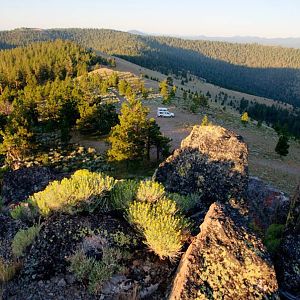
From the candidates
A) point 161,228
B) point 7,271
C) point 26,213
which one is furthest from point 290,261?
point 26,213

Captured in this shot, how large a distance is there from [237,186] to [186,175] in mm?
1402

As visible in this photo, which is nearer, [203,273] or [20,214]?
[203,273]

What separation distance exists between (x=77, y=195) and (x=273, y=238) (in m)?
4.67

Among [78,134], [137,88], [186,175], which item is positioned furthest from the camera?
[137,88]

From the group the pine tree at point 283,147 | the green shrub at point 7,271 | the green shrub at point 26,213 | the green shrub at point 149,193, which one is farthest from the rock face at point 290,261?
the pine tree at point 283,147

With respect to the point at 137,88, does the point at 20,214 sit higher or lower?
higher

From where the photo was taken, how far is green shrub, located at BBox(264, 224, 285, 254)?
6.94 meters

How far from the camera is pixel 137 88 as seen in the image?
67.5 m

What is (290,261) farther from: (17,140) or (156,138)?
(17,140)

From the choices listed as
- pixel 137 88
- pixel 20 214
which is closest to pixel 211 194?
pixel 20 214

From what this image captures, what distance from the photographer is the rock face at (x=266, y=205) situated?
11.2m

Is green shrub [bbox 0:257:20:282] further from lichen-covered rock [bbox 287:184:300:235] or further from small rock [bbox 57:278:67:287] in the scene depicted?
lichen-covered rock [bbox 287:184:300:235]

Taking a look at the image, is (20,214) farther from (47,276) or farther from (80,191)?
(47,276)

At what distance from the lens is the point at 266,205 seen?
472 inches
